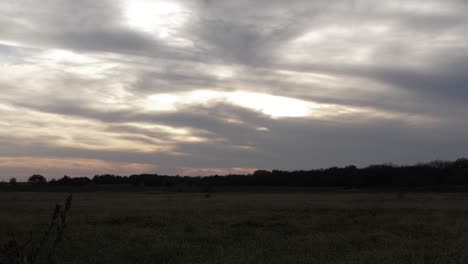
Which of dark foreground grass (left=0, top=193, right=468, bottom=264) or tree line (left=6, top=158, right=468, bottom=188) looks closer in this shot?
dark foreground grass (left=0, top=193, right=468, bottom=264)

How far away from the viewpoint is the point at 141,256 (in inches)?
661

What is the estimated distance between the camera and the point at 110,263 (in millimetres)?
15805

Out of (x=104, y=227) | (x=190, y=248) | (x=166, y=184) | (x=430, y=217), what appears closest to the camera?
Answer: (x=190, y=248)

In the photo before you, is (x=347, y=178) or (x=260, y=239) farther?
(x=347, y=178)

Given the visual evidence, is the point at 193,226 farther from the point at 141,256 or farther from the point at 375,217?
the point at 375,217

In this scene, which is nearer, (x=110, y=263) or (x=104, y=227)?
(x=110, y=263)

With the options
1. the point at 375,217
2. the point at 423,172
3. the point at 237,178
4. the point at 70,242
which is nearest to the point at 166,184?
the point at 237,178

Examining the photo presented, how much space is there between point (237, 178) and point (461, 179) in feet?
Answer: 154

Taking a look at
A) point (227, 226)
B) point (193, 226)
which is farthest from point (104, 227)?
point (227, 226)

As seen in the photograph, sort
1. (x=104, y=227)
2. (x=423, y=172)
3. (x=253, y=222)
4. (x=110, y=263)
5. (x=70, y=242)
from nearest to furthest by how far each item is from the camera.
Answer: (x=110, y=263) → (x=70, y=242) → (x=104, y=227) → (x=253, y=222) → (x=423, y=172)

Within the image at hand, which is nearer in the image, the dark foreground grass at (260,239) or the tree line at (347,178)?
the dark foreground grass at (260,239)

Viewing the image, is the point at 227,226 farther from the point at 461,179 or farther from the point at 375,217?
the point at 461,179

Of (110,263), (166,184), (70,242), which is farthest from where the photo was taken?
(166,184)

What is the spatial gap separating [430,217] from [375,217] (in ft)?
10.2
